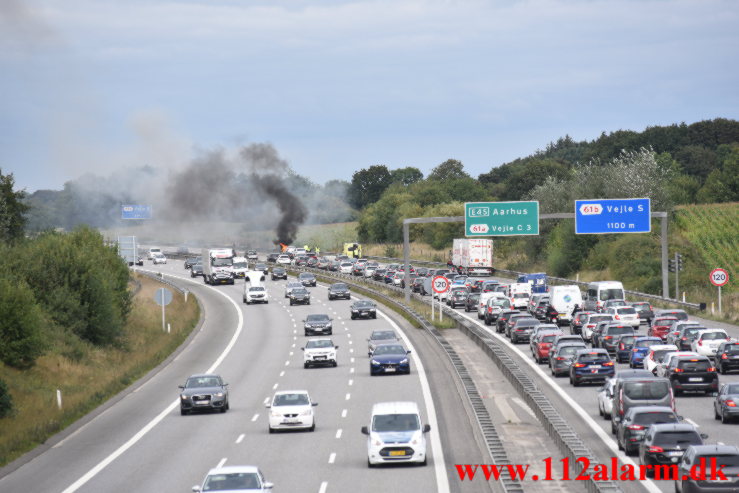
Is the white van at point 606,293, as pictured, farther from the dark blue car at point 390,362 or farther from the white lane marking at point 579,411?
the dark blue car at point 390,362

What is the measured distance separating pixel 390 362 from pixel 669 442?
79.8 ft

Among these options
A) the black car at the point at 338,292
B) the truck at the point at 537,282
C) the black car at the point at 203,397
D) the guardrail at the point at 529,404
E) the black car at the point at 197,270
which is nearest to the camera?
the guardrail at the point at 529,404

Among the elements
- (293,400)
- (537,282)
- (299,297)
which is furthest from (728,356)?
(299,297)

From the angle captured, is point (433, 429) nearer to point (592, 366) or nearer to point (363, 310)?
point (592, 366)

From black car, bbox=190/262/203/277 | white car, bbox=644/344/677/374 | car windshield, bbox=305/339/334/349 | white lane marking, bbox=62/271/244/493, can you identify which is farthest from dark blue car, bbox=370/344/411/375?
black car, bbox=190/262/203/277

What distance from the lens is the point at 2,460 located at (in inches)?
1272

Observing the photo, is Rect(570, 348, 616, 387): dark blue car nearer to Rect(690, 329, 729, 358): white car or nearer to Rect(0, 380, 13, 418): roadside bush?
Rect(690, 329, 729, 358): white car

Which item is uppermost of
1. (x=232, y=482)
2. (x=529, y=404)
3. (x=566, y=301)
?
(x=566, y=301)

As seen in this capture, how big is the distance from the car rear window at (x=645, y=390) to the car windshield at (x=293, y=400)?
9917 millimetres

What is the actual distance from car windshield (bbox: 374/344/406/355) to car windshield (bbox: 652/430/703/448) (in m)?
24.7

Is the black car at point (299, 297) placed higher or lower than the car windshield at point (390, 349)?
higher

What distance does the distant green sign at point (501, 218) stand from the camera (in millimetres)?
80062

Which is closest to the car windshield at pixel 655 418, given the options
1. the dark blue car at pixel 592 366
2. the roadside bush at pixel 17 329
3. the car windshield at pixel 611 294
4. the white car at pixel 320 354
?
the dark blue car at pixel 592 366

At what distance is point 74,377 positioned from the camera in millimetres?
53250
